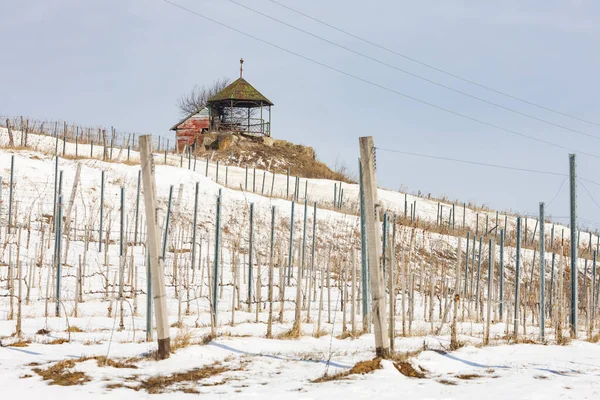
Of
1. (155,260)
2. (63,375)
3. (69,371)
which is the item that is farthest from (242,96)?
(63,375)

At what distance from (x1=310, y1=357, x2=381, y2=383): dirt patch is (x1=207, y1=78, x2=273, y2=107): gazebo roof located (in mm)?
30419

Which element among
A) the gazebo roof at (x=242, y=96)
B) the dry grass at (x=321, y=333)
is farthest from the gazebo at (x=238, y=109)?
the dry grass at (x=321, y=333)

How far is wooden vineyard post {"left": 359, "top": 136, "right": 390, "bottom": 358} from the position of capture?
627 cm

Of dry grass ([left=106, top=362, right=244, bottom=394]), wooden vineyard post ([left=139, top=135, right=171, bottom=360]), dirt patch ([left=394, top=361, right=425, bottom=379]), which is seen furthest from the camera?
wooden vineyard post ([left=139, top=135, right=171, bottom=360])

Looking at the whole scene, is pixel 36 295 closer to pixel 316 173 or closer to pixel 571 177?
pixel 571 177

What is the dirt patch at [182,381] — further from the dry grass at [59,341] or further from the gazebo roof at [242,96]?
the gazebo roof at [242,96]

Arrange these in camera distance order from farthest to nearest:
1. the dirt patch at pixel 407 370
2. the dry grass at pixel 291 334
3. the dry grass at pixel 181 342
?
the dry grass at pixel 291 334
the dry grass at pixel 181 342
the dirt patch at pixel 407 370

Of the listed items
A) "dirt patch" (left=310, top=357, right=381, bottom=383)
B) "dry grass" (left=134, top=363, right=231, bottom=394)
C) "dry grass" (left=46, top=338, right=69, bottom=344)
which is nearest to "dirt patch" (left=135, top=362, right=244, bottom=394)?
"dry grass" (left=134, top=363, right=231, bottom=394)

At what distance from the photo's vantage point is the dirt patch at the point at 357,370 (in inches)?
228

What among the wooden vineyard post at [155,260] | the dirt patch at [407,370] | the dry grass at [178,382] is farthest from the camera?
the wooden vineyard post at [155,260]

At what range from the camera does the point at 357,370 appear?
19.5 ft

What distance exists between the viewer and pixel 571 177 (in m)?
9.98

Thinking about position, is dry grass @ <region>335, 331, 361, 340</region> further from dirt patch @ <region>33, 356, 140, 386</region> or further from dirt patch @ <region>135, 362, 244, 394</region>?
dirt patch @ <region>33, 356, 140, 386</region>

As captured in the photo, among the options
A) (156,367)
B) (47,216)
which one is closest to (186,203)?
(47,216)
